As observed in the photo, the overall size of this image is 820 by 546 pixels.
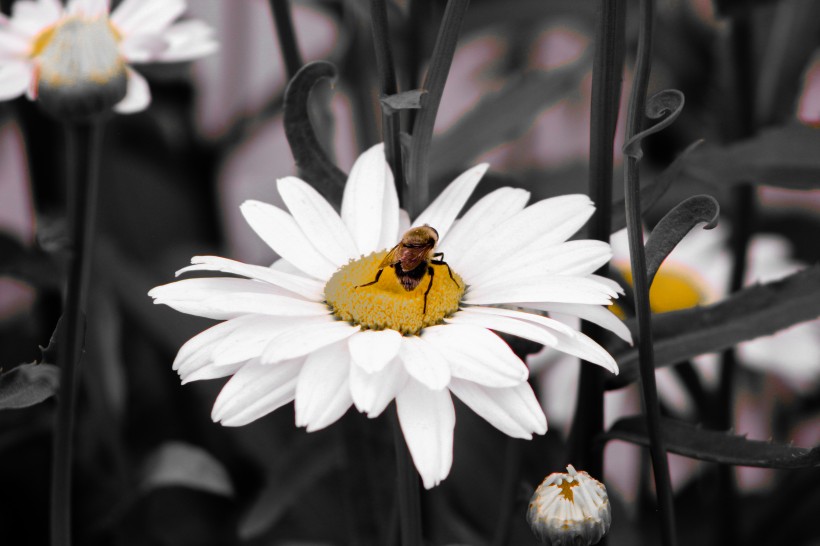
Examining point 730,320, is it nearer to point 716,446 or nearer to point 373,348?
point 716,446

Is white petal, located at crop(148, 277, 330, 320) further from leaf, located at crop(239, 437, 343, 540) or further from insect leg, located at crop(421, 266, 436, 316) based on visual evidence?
leaf, located at crop(239, 437, 343, 540)

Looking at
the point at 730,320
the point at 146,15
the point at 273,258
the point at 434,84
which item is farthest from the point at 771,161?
the point at 273,258

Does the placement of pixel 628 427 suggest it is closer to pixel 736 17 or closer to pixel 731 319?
pixel 731 319

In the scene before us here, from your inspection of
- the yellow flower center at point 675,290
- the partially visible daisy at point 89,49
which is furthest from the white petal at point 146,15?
the yellow flower center at point 675,290

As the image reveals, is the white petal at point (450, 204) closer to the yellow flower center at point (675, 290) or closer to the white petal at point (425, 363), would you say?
the white petal at point (425, 363)

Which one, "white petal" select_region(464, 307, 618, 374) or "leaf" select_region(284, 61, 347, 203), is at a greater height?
"leaf" select_region(284, 61, 347, 203)

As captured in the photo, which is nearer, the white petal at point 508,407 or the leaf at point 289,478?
the white petal at point 508,407

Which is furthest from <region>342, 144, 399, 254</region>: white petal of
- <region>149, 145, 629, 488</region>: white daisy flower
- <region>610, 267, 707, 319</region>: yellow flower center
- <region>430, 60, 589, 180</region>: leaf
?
<region>610, 267, 707, 319</region>: yellow flower center
